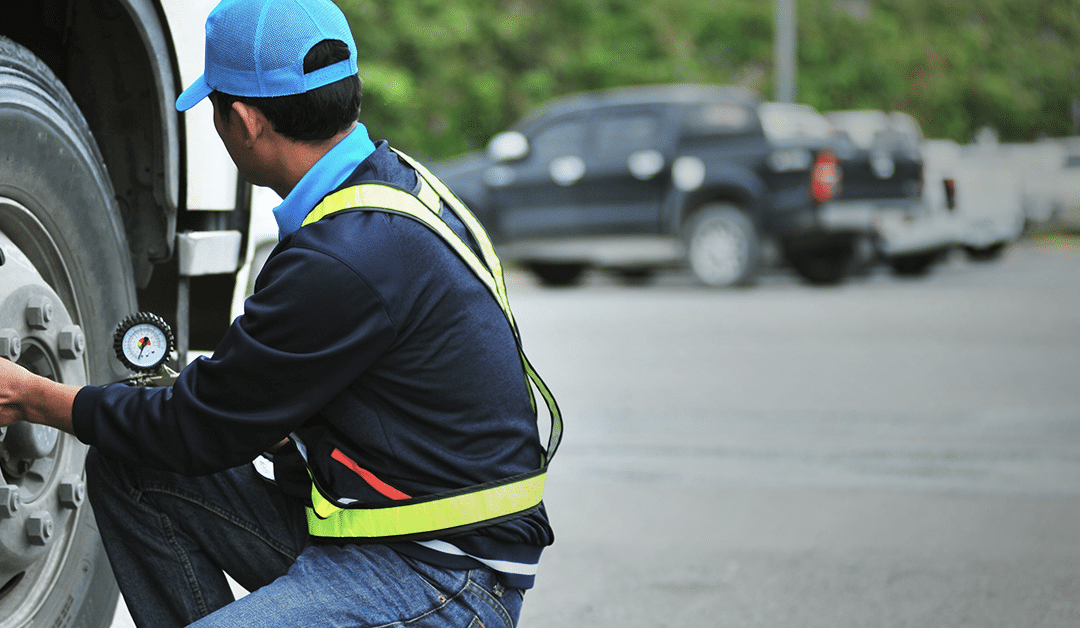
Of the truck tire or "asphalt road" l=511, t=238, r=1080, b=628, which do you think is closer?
the truck tire

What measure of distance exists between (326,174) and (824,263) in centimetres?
1203

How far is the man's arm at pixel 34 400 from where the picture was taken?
80.5 inches

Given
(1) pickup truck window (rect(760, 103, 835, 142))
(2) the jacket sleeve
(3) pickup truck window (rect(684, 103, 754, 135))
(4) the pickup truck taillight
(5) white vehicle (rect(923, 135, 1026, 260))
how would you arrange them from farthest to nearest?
(5) white vehicle (rect(923, 135, 1026, 260)) < (3) pickup truck window (rect(684, 103, 754, 135)) < (1) pickup truck window (rect(760, 103, 835, 142)) < (4) the pickup truck taillight < (2) the jacket sleeve

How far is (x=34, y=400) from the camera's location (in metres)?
2.06

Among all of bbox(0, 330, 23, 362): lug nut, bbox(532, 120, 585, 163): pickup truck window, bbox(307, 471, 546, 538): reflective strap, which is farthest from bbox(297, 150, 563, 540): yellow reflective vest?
bbox(532, 120, 585, 163): pickup truck window

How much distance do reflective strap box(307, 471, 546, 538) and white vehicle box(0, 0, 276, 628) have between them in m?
0.48

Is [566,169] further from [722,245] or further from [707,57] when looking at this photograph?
[707,57]

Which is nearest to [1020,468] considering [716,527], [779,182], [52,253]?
[716,527]

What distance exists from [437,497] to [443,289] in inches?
12.2

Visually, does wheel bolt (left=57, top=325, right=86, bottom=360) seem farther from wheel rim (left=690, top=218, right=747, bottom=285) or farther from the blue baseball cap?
wheel rim (left=690, top=218, right=747, bottom=285)

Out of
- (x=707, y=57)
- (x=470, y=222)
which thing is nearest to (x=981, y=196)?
(x=707, y=57)

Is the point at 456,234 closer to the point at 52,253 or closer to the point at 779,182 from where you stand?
the point at 52,253

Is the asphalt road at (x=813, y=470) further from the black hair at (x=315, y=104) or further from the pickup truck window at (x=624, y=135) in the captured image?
the pickup truck window at (x=624, y=135)

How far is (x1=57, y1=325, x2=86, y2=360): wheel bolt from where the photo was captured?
2.33 metres
